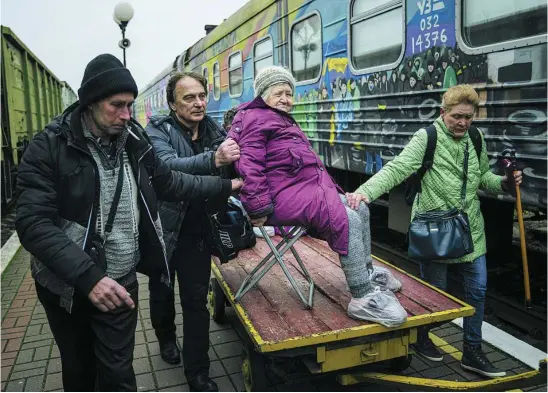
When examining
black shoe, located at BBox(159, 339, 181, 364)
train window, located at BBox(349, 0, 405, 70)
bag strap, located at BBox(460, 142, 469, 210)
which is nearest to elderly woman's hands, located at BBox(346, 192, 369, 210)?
bag strap, located at BBox(460, 142, 469, 210)

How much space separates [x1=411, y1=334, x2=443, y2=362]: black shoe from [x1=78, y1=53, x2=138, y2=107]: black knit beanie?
8.16 ft

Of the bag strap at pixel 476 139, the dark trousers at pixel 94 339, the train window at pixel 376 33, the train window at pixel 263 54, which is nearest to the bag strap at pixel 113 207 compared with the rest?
the dark trousers at pixel 94 339

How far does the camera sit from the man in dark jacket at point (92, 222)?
1987mm

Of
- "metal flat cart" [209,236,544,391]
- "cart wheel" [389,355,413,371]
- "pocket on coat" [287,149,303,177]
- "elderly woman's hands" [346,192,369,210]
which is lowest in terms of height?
"cart wheel" [389,355,413,371]

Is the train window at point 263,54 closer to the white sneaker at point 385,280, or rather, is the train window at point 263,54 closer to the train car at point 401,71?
the train car at point 401,71

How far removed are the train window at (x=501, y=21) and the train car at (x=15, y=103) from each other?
7.74 metres

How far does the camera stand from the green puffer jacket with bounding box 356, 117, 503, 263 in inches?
120

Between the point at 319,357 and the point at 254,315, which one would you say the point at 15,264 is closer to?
the point at 254,315

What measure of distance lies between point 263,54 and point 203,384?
565cm

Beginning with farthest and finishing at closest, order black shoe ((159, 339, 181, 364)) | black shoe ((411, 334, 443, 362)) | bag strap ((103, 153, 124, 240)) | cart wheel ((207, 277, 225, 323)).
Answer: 1. cart wheel ((207, 277, 225, 323))
2. black shoe ((159, 339, 181, 364))
3. black shoe ((411, 334, 443, 362))
4. bag strap ((103, 153, 124, 240))

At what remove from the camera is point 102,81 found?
206cm

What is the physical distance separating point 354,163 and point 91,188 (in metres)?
3.83

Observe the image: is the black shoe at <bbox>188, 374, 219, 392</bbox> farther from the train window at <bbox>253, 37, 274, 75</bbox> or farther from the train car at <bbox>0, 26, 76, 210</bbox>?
the train car at <bbox>0, 26, 76, 210</bbox>

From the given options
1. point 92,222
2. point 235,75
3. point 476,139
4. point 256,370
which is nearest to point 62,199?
point 92,222
